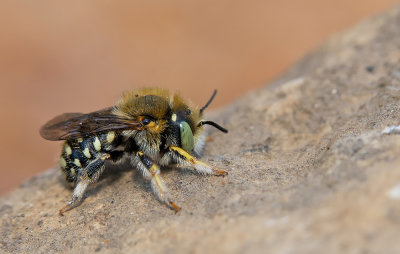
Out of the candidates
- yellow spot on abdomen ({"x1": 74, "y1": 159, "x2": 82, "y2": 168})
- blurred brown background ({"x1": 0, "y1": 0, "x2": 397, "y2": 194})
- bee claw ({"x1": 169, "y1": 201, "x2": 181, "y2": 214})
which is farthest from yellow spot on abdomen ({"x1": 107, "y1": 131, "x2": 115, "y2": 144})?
blurred brown background ({"x1": 0, "y1": 0, "x2": 397, "y2": 194})

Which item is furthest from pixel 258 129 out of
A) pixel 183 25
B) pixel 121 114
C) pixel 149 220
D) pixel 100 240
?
pixel 183 25

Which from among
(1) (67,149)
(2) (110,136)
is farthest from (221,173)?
(1) (67,149)

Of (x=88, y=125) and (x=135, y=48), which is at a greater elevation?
(x=88, y=125)

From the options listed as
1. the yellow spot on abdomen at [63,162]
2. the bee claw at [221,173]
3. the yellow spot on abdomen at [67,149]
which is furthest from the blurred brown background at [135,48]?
the bee claw at [221,173]

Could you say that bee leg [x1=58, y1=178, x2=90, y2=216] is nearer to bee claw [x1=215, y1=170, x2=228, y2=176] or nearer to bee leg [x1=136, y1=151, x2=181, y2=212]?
bee leg [x1=136, y1=151, x2=181, y2=212]

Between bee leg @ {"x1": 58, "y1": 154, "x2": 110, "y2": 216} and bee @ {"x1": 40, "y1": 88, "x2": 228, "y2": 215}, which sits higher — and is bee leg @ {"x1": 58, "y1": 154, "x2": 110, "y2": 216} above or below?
below

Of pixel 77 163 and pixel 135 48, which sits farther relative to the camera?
pixel 135 48

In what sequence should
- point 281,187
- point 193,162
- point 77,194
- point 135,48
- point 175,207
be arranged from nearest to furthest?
point 281,187 → point 175,207 → point 193,162 → point 77,194 → point 135,48

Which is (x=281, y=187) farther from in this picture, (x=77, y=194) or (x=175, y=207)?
(x=77, y=194)
